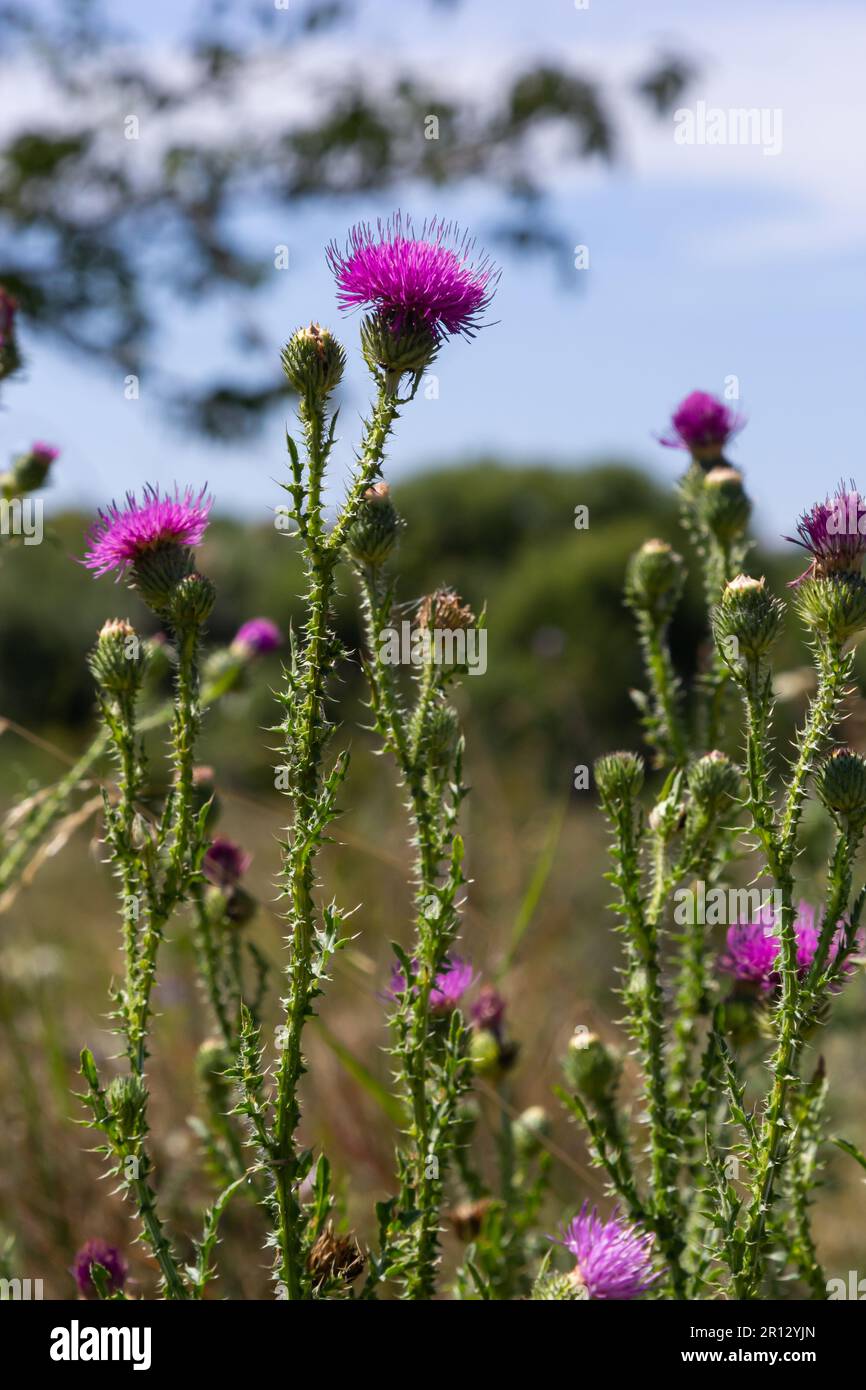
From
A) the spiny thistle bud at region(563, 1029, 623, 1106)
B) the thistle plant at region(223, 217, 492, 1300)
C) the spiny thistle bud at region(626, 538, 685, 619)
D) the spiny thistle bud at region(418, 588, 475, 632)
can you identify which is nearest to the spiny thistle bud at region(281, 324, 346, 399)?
the thistle plant at region(223, 217, 492, 1300)

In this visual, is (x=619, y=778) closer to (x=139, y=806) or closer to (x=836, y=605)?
(x=836, y=605)

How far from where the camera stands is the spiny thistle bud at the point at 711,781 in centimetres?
210

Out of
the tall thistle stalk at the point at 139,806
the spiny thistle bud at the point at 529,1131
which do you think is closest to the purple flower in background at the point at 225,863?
the tall thistle stalk at the point at 139,806

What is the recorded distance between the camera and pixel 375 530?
2062 mm

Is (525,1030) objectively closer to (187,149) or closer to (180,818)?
(180,818)

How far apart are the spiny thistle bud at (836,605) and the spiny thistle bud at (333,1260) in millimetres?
1069

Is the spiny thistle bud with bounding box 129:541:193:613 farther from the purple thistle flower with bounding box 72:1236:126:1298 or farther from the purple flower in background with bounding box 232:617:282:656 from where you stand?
the purple flower in background with bounding box 232:617:282:656

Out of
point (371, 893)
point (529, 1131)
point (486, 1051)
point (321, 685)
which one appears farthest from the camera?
point (371, 893)

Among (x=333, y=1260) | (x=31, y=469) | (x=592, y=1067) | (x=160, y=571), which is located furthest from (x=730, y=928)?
(x=31, y=469)

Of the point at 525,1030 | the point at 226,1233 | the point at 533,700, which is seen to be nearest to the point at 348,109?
the point at 533,700

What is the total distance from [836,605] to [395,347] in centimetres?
71

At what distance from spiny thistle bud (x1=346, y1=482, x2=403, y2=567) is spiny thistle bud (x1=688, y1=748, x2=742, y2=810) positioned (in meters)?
0.60

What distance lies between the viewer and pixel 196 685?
1.98 m
